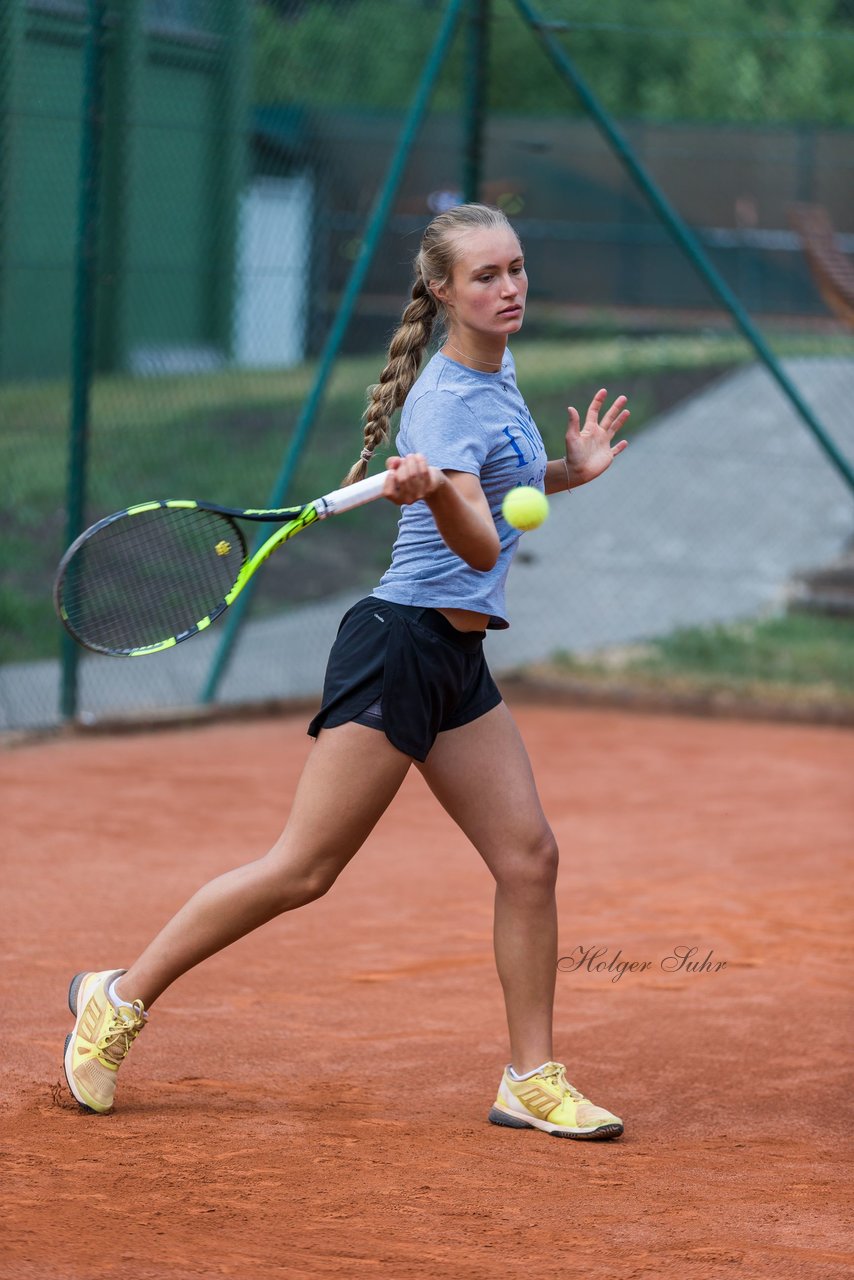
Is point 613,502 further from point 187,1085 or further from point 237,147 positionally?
point 187,1085

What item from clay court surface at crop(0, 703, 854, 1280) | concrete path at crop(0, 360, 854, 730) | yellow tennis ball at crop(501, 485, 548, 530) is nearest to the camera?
clay court surface at crop(0, 703, 854, 1280)

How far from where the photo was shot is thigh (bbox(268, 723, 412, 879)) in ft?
11.6

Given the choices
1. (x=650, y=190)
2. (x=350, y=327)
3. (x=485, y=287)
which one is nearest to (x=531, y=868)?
(x=485, y=287)

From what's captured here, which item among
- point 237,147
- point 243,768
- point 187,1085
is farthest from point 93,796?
point 237,147

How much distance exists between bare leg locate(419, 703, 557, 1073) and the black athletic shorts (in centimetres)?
8

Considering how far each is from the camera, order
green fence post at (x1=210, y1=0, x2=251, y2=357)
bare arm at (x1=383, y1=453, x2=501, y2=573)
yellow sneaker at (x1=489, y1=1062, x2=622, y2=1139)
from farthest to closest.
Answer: green fence post at (x1=210, y1=0, x2=251, y2=357)
yellow sneaker at (x1=489, y1=1062, x2=622, y2=1139)
bare arm at (x1=383, y1=453, x2=501, y2=573)

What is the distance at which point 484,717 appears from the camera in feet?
12.0

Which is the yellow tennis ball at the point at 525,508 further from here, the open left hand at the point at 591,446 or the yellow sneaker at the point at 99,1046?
the yellow sneaker at the point at 99,1046

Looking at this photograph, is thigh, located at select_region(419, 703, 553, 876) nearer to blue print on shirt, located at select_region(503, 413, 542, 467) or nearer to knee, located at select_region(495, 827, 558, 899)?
knee, located at select_region(495, 827, 558, 899)

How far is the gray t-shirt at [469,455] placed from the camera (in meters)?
3.41

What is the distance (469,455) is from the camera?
3367 millimetres

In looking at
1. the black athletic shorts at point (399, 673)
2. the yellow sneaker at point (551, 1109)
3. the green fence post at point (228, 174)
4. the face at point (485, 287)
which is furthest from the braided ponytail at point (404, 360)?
the green fence post at point (228, 174)

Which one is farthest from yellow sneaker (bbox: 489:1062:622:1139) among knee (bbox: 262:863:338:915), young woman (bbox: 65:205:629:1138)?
knee (bbox: 262:863:338:915)

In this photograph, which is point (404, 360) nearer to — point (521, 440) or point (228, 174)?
point (521, 440)
